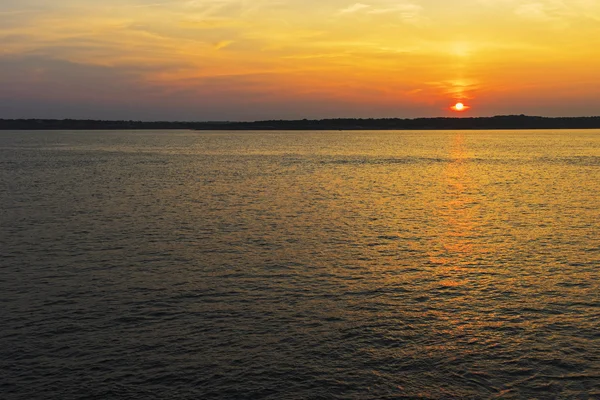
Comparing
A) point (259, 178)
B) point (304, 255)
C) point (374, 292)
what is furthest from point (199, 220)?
point (259, 178)

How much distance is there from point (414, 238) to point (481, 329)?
18762 millimetres

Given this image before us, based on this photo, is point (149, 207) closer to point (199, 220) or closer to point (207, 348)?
point (199, 220)

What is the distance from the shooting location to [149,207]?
188 ft

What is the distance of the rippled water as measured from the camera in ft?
62.7

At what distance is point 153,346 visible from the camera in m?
21.6

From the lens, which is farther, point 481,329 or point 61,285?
point 61,285

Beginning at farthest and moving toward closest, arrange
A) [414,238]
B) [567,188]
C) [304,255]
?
1. [567,188]
2. [414,238]
3. [304,255]

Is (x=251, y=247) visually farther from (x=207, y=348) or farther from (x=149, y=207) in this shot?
(x=149, y=207)

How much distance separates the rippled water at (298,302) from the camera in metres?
19.1

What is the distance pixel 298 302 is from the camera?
26672 millimetres

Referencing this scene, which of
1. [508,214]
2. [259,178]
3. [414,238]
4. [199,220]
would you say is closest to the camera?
[414,238]

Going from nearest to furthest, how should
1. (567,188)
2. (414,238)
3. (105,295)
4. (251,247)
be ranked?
(105,295)
(251,247)
(414,238)
(567,188)

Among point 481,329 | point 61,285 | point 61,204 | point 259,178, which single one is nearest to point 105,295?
point 61,285

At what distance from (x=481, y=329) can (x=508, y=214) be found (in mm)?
32587
